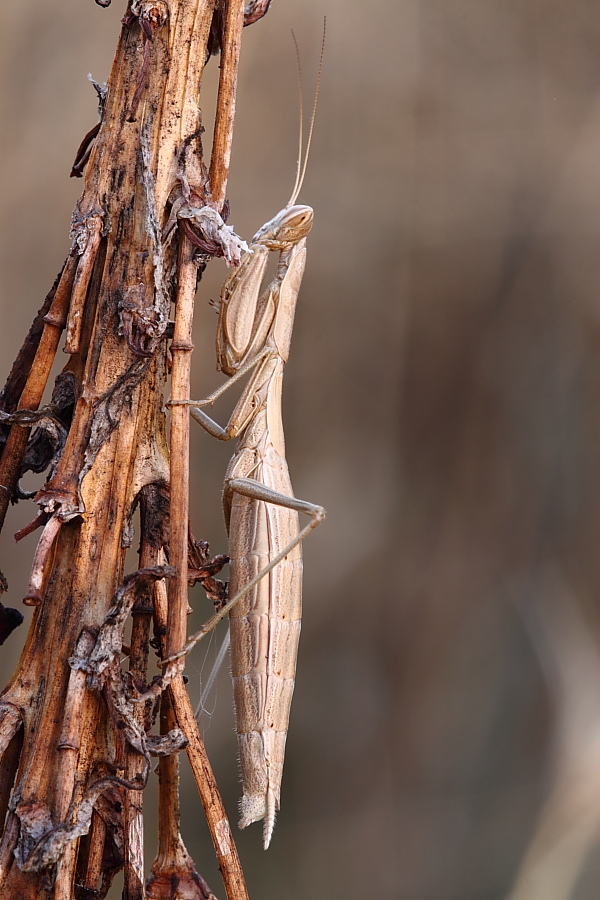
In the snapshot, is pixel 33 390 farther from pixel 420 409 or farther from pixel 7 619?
pixel 420 409

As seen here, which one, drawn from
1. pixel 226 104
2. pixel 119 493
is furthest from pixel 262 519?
pixel 226 104

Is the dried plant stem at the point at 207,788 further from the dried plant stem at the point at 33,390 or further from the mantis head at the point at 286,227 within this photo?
the mantis head at the point at 286,227

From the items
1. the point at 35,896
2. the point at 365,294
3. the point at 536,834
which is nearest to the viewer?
the point at 35,896

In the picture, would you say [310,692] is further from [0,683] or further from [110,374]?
[110,374]

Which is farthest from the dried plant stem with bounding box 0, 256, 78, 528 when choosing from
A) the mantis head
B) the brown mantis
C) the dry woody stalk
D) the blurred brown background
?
the blurred brown background

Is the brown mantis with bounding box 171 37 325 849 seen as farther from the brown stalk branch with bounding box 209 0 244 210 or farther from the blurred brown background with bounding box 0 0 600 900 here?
the blurred brown background with bounding box 0 0 600 900

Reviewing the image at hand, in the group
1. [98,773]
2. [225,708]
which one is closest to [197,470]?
[225,708]

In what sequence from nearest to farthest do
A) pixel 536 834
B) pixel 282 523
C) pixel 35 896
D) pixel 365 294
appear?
pixel 35 896 → pixel 282 523 → pixel 536 834 → pixel 365 294
